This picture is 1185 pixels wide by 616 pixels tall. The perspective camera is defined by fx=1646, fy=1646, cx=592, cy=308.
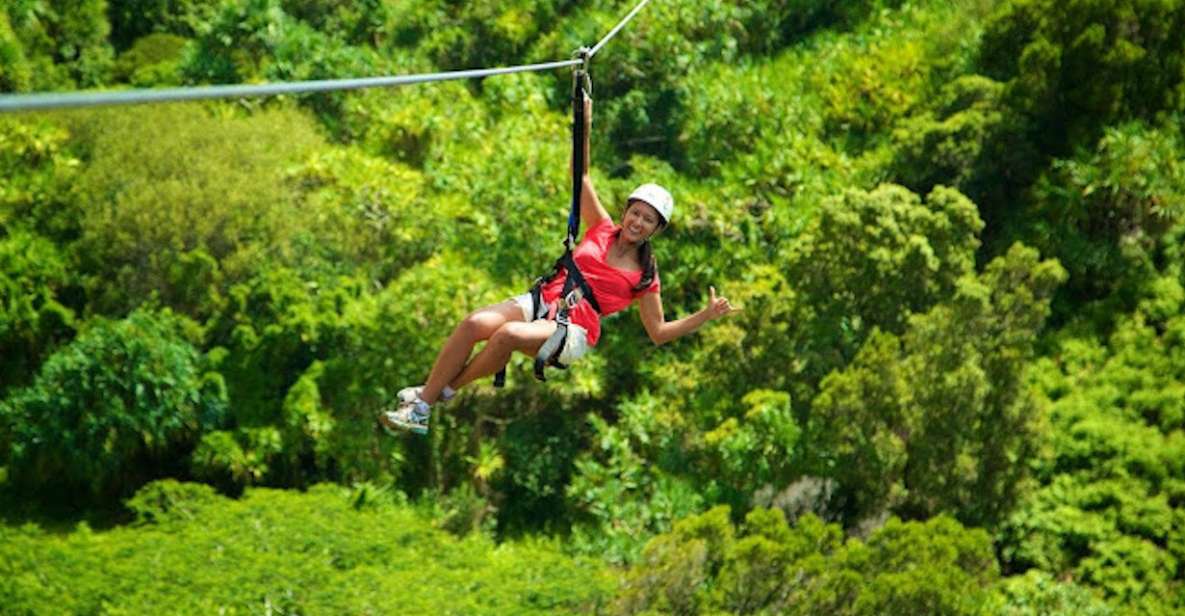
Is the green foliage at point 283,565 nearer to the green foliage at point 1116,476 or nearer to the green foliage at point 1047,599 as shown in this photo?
the green foliage at point 1047,599

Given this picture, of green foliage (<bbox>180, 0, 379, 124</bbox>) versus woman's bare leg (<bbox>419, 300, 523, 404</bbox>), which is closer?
woman's bare leg (<bbox>419, 300, 523, 404</bbox>)

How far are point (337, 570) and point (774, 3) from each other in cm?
1090

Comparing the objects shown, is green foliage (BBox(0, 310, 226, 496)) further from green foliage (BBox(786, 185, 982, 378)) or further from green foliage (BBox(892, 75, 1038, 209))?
green foliage (BBox(892, 75, 1038, 209))

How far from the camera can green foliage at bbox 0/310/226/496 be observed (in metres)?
16.8

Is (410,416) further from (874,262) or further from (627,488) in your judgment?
(627,488)

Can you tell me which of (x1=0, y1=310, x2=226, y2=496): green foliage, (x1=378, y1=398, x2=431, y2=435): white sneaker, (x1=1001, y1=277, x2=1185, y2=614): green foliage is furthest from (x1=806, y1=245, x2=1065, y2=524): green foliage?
(x1=378, y1=398, x2=431, y2=435): white sneaker

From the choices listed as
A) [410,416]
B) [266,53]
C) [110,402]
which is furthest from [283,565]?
[266,53]

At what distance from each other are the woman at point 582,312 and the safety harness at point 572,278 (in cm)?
3

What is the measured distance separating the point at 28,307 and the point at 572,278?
43.5 ft

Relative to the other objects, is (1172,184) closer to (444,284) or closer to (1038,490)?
(1038,490)

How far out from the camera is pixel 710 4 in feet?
68.9

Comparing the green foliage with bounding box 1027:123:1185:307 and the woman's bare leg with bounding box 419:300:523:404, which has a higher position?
the green foliage with bounding box 1027:123:1185:307

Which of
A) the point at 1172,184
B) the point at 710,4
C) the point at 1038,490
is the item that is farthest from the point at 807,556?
the point at 710,4

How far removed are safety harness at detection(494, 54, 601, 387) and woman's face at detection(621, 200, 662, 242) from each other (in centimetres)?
21
